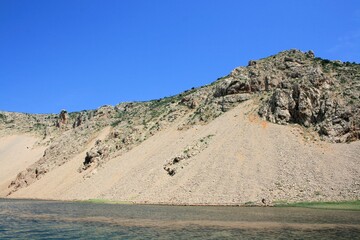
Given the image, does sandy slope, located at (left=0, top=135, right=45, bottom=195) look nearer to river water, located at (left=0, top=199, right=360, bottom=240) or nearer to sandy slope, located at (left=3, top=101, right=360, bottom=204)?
sandy slope, located at (left=3, top=101, right=360, bottom=204)

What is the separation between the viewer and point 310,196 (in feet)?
158

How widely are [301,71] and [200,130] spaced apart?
76.0 ft

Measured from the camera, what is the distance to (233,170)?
57.2 m

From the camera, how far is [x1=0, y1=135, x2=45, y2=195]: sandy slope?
106 meters

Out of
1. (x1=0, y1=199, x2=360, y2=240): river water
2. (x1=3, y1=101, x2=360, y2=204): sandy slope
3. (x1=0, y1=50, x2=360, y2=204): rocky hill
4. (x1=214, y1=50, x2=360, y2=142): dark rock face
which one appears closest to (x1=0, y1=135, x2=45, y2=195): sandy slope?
(x1=0, y1=50, x2=360, y2=204): rocky hill

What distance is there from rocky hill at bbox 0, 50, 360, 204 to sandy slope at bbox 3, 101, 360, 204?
0.20m

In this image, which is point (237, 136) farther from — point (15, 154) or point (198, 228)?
point (15, 154)

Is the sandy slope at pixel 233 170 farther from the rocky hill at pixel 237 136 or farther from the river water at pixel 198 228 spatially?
the river water at pixel 198 228

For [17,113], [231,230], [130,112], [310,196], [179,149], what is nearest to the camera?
[231,230]

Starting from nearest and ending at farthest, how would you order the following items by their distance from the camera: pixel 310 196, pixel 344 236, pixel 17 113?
1. pixel 344 236
2. pixel 310 196
3. pixel 17 113

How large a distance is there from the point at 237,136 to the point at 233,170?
415 inches

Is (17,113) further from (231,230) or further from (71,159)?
(231,230)

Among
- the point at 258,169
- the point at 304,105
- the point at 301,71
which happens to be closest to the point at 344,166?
the point at 258,169

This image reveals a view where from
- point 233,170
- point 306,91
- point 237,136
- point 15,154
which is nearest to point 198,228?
point 233,170
